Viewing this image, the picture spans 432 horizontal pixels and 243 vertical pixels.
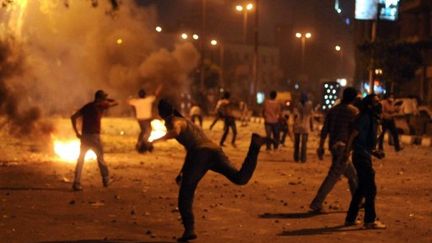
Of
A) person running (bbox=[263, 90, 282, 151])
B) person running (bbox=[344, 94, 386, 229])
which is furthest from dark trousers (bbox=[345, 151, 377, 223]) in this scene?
person running (bbox=[263, 90, 282, 151])

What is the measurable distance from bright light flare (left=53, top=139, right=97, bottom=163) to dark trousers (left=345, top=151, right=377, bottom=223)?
843 cm

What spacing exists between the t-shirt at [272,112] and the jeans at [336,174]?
8744mm

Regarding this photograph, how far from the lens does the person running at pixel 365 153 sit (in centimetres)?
897

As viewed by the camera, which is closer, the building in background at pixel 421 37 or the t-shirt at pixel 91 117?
the t-shirt at pixel 91 117

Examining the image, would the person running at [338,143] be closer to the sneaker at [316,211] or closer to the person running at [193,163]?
the sneaker at [316,211]

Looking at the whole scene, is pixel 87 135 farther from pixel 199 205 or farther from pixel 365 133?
pixel 365 133

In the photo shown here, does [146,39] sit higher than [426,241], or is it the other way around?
[146,39]

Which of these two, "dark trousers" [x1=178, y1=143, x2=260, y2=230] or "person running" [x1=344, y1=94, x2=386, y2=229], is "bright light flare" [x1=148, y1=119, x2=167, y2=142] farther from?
"dark trousers" [x1=178, y1=143, x2=260, y2=230]

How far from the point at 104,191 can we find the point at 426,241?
5491 mm

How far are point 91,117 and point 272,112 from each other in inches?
296

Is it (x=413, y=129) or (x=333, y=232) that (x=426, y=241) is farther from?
(x=413, y=129)

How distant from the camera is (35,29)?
124 feet

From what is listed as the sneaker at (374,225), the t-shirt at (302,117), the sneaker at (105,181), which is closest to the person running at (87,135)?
the sneaker at (105,181)

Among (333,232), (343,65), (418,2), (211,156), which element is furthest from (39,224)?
(343,65)
